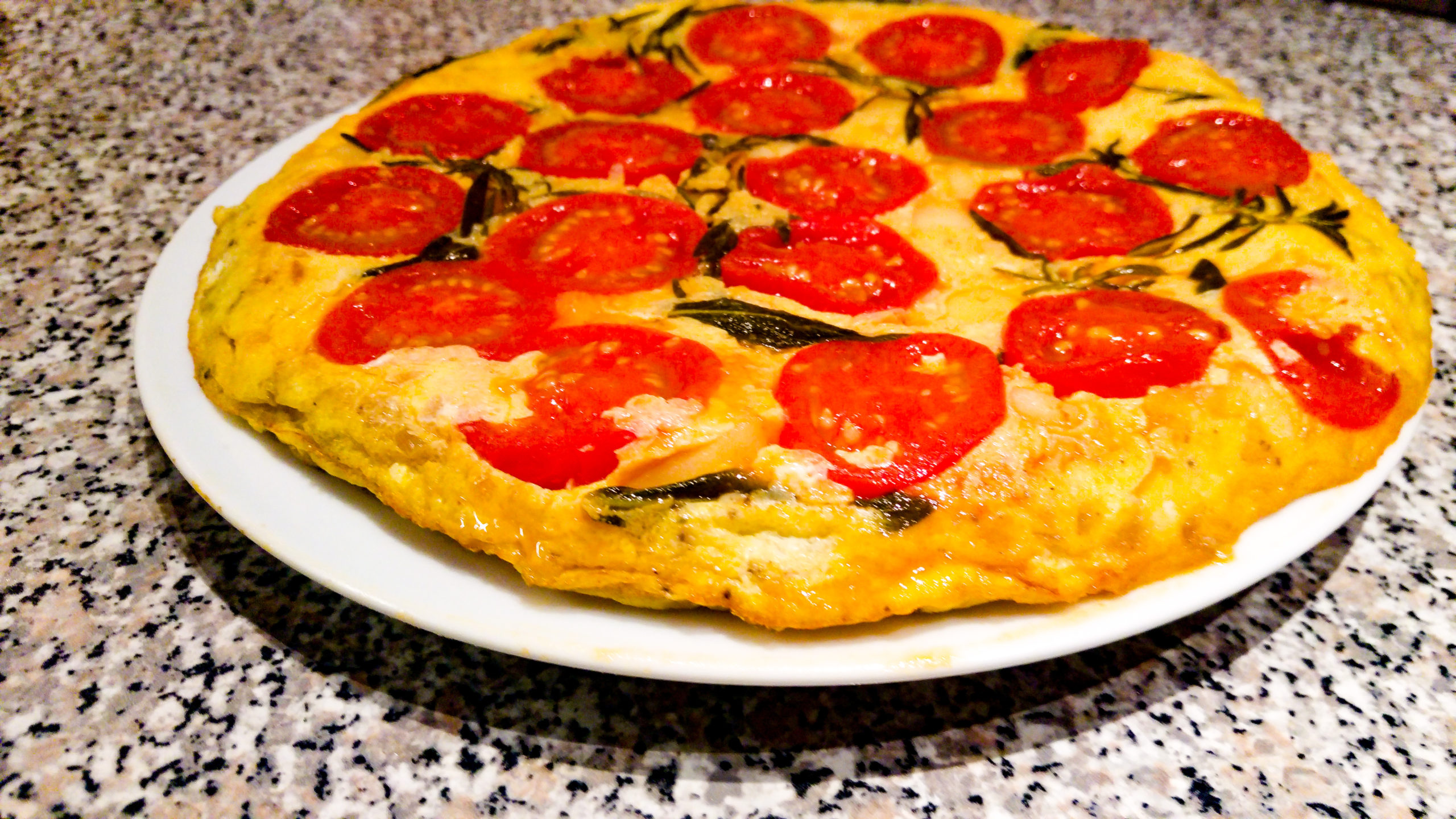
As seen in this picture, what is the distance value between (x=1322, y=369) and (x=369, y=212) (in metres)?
1.65

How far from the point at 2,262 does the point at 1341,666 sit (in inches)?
112

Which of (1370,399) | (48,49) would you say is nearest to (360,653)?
(1370,399)

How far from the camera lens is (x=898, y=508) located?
1.31 meters

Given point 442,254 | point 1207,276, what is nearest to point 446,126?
point 442,254

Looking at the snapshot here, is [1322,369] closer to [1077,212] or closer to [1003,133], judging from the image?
[1077,212]

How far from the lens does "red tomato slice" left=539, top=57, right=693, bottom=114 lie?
92.1 inches

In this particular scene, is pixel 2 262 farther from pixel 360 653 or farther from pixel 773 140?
pixel 773 140

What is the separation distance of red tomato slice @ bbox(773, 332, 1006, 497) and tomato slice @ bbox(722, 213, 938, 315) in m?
0.18

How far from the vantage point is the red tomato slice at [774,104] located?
226 centimetres

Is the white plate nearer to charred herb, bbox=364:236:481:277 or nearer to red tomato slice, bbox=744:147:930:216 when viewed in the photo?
charred herb, bbox=364:236:481:277

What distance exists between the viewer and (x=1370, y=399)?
1504 millimetres

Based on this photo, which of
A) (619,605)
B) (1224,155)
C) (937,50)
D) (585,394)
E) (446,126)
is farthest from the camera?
(937,50)

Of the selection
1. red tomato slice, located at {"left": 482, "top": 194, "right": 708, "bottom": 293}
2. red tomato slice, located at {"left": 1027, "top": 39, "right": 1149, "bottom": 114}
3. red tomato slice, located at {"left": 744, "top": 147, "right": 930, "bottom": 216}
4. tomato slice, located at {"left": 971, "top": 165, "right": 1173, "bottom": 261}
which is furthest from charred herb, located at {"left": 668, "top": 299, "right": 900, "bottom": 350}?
red tomato slice, located at {"left": 1027, "top": 39, "right": 1149, "bottom": 114}

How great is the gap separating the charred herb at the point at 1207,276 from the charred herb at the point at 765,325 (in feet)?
1.86
